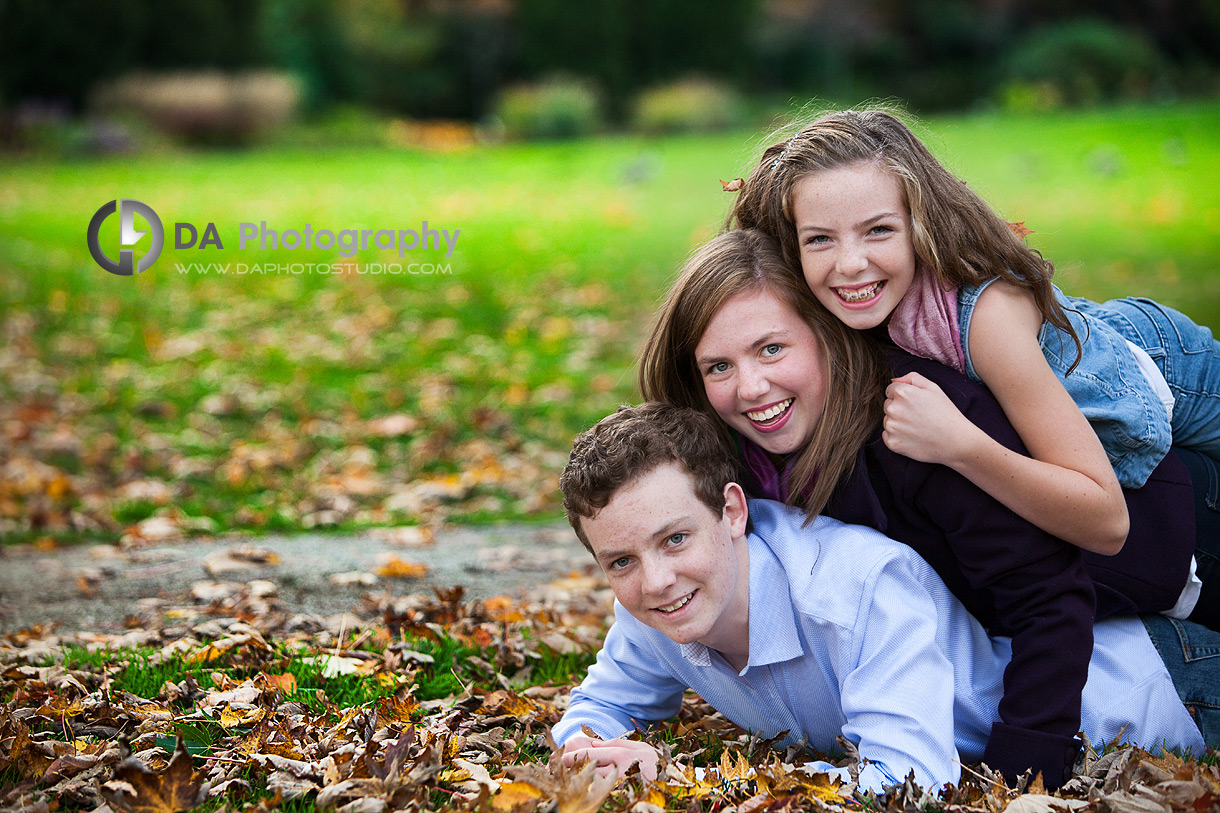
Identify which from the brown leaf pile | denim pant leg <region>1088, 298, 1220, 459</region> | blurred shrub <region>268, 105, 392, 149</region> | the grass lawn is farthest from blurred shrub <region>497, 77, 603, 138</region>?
denim pant leg <region>1088, 298, 1220, 459</region>

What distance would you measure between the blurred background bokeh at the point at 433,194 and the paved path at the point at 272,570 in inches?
16.8

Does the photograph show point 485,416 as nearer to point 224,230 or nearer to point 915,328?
point 915,328

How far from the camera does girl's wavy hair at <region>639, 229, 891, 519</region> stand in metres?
2.63

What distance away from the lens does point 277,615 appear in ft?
13.3

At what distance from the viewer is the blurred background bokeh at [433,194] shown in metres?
6.90

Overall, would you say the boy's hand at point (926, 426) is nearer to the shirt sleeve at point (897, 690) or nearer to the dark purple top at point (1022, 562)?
the dark purple top at point (1022, 562)

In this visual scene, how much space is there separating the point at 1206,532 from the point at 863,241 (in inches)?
49.7

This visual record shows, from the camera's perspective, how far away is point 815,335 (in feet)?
8.93

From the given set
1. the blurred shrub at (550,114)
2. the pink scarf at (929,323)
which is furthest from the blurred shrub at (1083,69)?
the pink scarf at (929,323)

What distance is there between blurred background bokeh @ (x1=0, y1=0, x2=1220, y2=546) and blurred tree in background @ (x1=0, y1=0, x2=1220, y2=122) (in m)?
0.08

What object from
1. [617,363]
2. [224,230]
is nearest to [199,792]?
[617,363]

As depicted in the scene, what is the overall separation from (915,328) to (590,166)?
1512 cm

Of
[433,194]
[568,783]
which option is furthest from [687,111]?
[568,783]

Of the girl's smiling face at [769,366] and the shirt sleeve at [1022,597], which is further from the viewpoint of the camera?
the girl's smiling face at [769,366]
